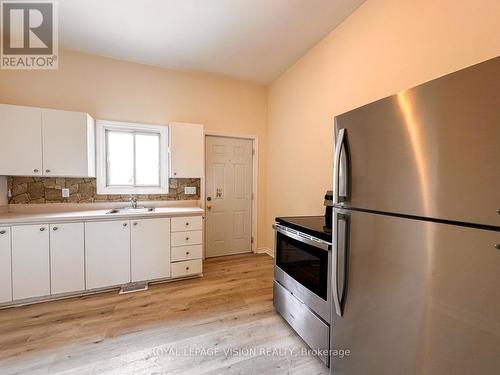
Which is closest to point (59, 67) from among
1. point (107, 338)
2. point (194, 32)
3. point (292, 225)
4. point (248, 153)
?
point (194, 32)

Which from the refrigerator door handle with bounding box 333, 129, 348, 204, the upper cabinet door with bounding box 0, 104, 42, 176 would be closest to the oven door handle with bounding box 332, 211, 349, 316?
the refrigerator door handle with bounding box 333, 129, 348, 204

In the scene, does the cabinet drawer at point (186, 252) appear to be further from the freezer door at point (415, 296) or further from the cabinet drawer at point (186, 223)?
the freezer door at point (415, 296)

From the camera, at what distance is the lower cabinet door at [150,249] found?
106 inches

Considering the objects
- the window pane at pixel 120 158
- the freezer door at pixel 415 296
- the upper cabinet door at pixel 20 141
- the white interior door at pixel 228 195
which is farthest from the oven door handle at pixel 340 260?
the upper cabinet door at pixel 20 141

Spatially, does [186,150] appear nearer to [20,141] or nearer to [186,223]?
[186,223]

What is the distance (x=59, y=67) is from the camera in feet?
9.23

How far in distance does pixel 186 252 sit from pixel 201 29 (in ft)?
8.94

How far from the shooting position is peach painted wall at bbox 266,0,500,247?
142 centimetres

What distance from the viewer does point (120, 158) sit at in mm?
3188

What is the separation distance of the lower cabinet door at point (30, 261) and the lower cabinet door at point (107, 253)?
37cm

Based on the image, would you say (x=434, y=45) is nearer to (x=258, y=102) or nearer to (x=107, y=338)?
(x=258, y=102)

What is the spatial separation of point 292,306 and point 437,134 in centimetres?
168

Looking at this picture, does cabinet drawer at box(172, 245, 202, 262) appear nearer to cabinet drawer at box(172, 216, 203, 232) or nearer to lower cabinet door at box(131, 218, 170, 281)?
lower cabinet door at box(131, 218, 170, 281)

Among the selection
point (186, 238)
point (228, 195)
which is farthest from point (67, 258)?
point (228, 195)
